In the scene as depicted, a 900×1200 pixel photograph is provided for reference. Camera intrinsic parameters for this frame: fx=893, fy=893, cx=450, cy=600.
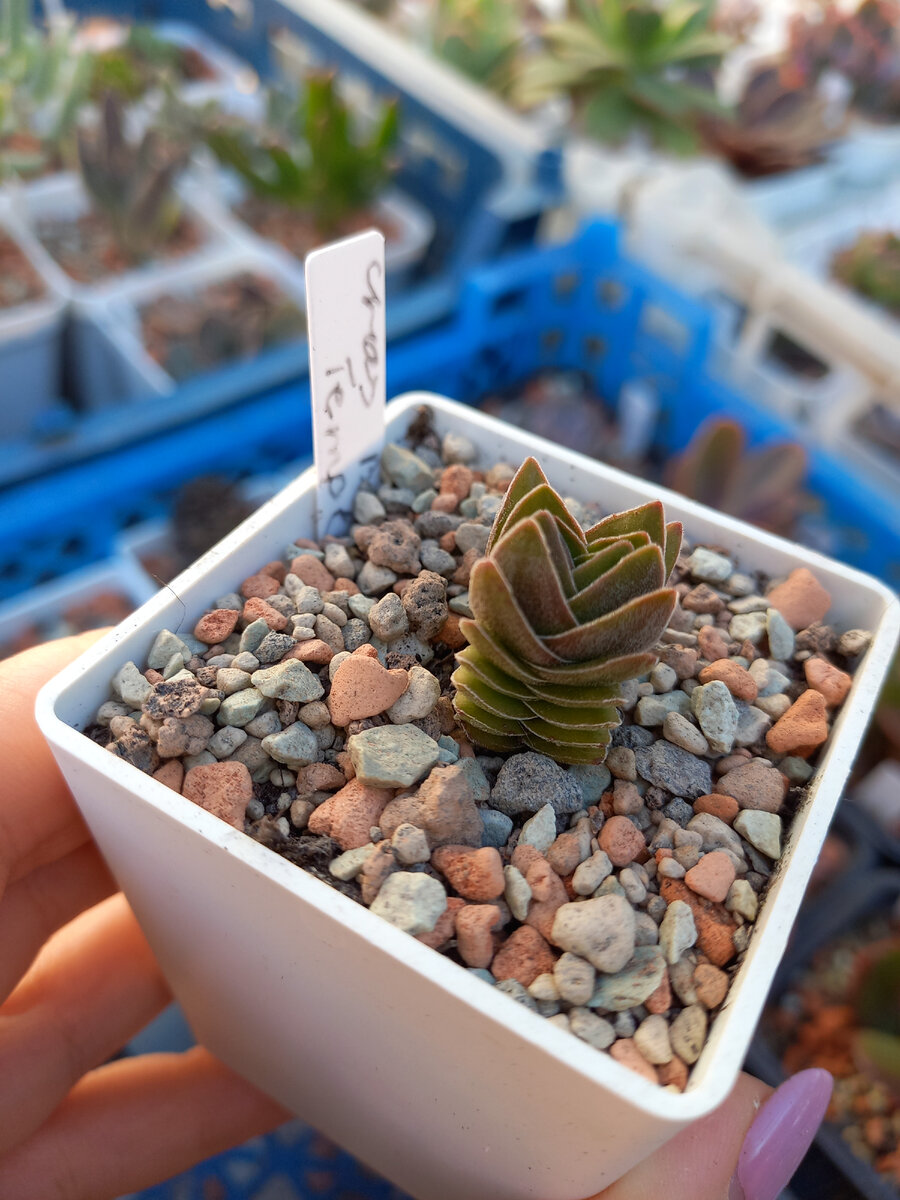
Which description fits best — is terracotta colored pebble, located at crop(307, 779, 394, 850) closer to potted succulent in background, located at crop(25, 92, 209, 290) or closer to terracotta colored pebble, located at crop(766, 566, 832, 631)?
terracotta colored pebble, located at crop(766, 566, 832, 631)

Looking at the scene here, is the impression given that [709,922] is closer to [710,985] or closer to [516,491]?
[710,985]

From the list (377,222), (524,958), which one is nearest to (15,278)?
(377,222)

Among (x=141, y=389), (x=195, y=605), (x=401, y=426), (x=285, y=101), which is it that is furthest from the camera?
(x=285, y=101)

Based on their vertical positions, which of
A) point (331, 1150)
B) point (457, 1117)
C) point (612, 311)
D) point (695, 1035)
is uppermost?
point (612, 311)

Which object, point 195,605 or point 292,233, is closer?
point 195,605

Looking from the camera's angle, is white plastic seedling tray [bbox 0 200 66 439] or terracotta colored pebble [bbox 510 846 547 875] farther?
white plastic seedling tray [bbox 0 200 66 439]

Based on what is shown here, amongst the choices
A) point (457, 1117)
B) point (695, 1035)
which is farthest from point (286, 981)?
point (695, 1035)

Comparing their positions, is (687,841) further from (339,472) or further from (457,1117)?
(339,472)

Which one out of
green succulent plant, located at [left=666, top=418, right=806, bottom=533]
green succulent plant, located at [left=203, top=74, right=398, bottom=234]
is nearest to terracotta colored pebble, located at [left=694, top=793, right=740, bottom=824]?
green succulent plant, located at [left=666, top=418, right=806, bottom=533]
